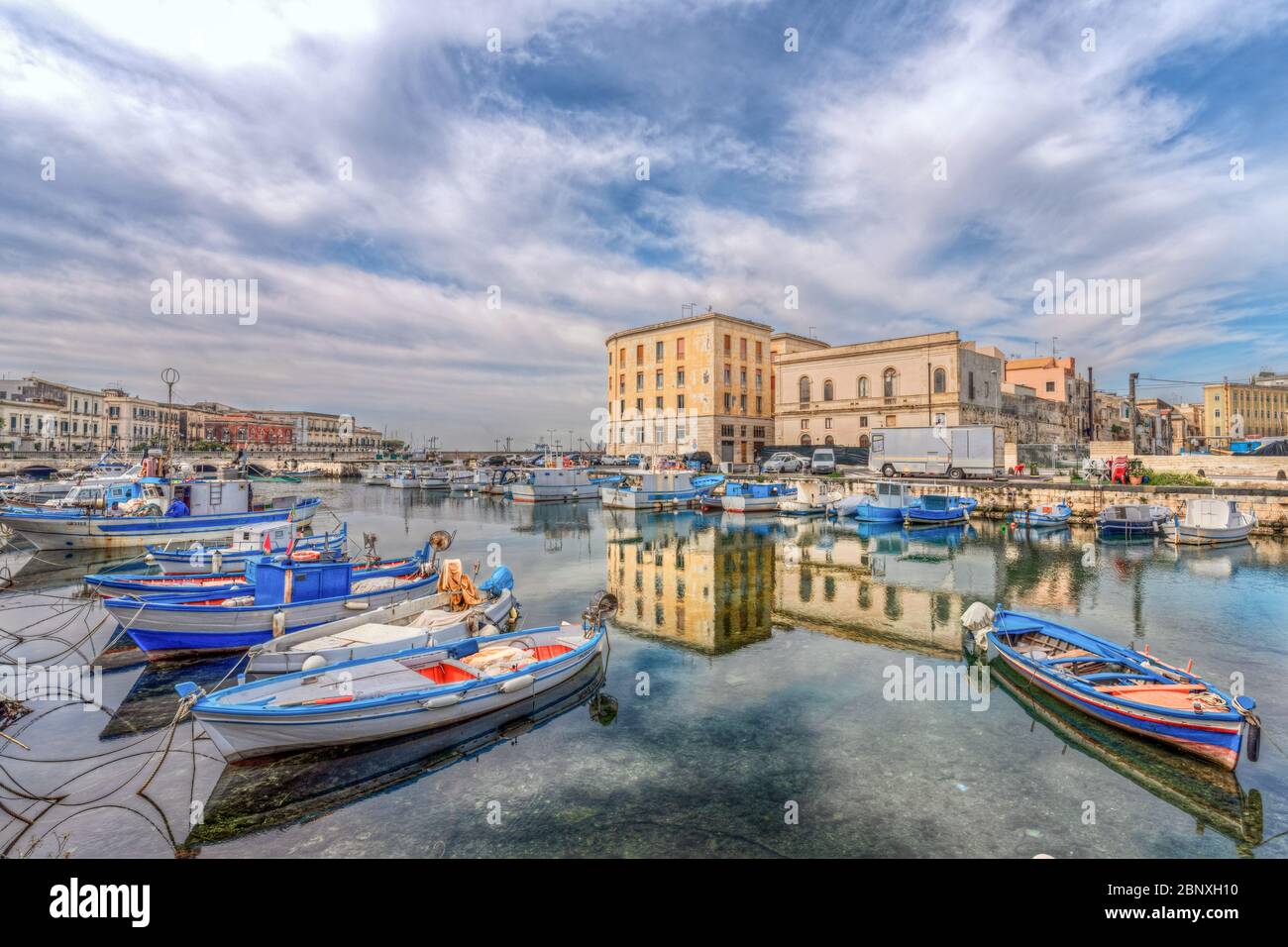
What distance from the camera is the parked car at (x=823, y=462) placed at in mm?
48256

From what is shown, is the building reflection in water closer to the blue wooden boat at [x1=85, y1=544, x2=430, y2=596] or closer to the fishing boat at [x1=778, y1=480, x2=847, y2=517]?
the fishing boat at [x1=778, y1=480, x2=847, y2=517]

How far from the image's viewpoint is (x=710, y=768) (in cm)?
806

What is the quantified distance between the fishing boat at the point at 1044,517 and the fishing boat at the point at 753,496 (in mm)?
14155

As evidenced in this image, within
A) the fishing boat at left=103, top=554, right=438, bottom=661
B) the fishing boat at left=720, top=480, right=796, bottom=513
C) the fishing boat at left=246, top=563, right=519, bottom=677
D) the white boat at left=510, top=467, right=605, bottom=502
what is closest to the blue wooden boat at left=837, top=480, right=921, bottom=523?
the fishing boat at left=720, top=480, right=796, bottom=513

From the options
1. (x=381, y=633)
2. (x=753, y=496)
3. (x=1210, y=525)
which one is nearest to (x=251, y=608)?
(x=381, y=633)

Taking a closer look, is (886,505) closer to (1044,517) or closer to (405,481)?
(1044,517)

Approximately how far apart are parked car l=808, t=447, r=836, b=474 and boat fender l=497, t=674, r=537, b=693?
42.3 meters

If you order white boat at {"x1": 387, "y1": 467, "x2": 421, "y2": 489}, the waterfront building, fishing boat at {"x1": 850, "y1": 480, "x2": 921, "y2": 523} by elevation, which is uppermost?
the waterfront building

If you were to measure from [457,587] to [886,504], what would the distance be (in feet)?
94.4

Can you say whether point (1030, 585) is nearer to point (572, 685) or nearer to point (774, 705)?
point (774, 705)

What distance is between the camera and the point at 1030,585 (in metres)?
18.9

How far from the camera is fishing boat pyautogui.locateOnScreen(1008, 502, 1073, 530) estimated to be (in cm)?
3216
